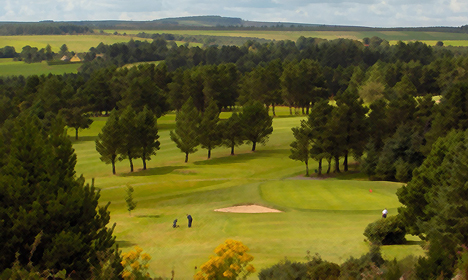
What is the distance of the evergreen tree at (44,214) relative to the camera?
20.6 metres

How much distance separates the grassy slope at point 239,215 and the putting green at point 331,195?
0.09 metres

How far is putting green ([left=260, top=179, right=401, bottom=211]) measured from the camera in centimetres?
4528

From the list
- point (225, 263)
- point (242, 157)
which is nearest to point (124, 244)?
point (225, 263)

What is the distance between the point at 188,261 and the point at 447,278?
45.9 feet

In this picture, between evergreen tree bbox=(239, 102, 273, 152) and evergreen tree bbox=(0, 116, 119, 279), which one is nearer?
evergreen tree bbox=(0, 116, 119, 279)

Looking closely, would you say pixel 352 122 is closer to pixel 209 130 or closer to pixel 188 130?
pixel 209 130

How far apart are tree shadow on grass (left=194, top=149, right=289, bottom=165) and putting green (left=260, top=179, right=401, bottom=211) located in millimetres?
23713

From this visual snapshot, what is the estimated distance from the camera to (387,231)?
31250mm

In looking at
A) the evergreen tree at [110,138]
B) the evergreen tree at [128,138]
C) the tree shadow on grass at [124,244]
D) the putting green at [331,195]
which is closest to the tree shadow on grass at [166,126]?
the evergreen tree at [128,138]

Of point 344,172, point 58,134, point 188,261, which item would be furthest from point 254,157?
point 58,134

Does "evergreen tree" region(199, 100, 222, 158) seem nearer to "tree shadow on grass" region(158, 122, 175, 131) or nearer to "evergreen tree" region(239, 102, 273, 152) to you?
"evergreen tree" region(239, 102, 273, 152)

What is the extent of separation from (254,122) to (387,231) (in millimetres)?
53272

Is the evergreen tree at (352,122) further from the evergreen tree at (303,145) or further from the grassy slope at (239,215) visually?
the grassy slope at (239,215)

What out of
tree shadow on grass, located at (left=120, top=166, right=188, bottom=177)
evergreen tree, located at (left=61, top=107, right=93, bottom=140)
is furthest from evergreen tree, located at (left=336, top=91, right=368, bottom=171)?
evergreen tree, located at (left=61, top=107, right=93, bottom=140)
